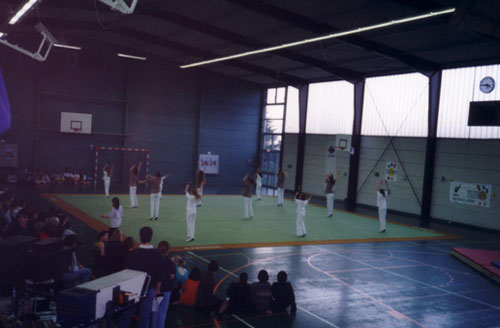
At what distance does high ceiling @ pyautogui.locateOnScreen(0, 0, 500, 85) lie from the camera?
17500 mm

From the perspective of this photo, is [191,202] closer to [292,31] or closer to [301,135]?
[292,31]

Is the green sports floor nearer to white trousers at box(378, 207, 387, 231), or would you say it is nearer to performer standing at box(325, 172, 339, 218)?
white trousers at box(378, 207, 387, 231)

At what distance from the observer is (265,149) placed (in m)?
37.0

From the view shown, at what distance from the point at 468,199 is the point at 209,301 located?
17747mm

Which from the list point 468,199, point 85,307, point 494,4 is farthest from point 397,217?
point 85,307

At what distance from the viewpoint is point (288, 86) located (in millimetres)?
34500

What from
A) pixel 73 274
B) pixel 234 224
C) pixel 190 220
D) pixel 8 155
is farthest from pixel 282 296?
pixel 8 155

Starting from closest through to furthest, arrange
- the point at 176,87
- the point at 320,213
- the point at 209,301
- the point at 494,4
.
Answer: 1. the point at 209,301
2. the point at 494,4
3. the point at 320,213
4. the point at 176,87

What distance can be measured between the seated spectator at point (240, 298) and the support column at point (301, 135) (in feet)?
77.7

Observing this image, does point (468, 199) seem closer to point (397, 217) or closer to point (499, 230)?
point (499, 230)

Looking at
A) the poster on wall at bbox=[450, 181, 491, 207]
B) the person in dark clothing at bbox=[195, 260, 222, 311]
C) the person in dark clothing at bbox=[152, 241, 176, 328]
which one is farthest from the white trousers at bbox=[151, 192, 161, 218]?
the poster on wall at bbox=[450, 181, 491, 207]

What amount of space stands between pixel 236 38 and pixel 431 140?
12.0m

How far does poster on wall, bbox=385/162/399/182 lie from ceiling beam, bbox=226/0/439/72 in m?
5.71

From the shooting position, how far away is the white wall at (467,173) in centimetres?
2066
